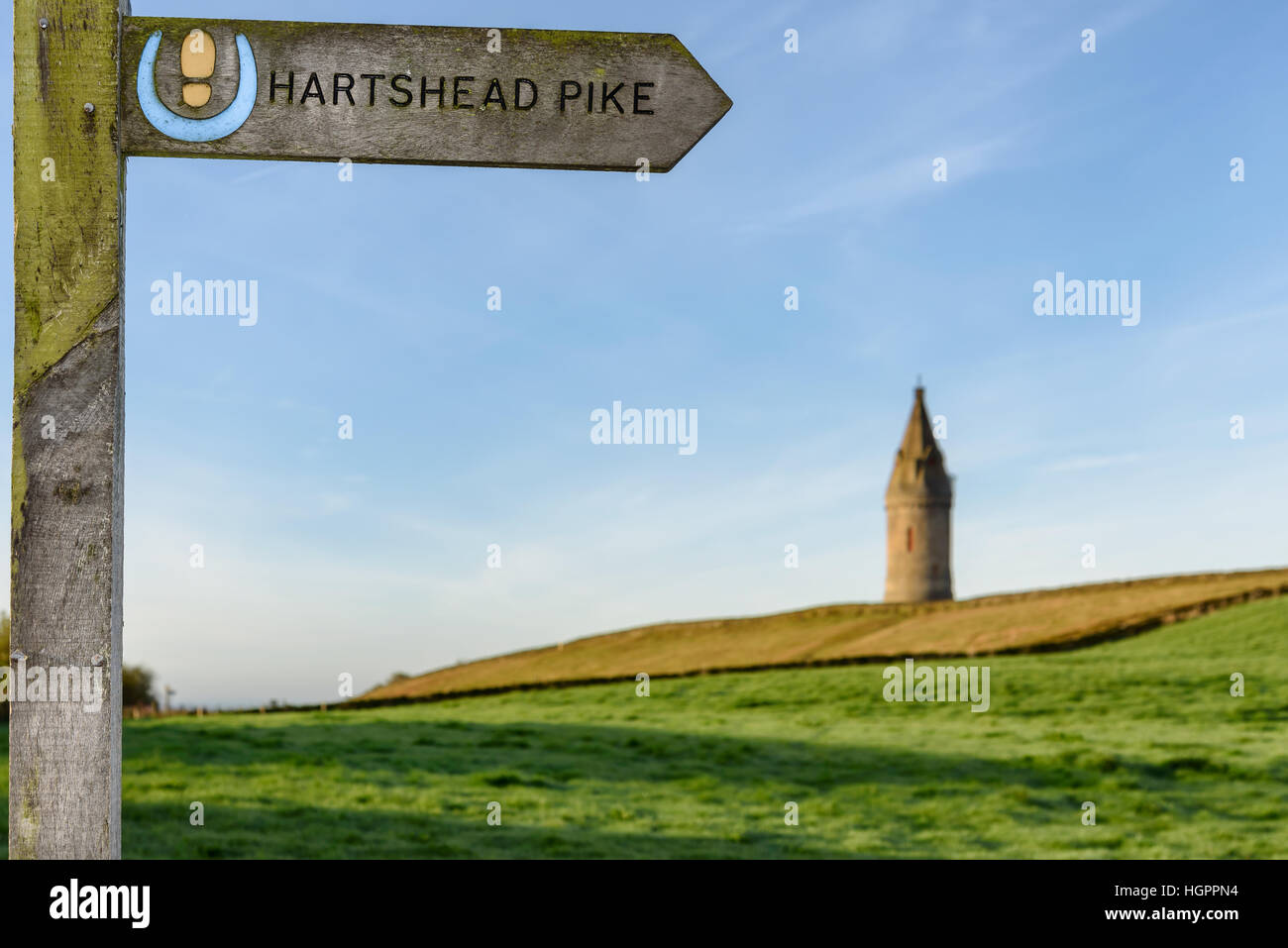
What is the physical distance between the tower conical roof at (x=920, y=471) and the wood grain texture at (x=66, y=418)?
73650 mm

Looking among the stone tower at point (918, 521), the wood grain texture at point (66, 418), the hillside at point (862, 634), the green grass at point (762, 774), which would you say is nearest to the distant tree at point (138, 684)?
the hillside at point (862, 634)

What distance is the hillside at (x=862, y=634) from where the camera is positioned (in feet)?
117

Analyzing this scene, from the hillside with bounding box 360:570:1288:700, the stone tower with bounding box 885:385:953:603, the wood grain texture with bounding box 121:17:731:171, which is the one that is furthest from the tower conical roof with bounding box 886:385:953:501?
the wood grain texture with bounding box 121:17:731:171

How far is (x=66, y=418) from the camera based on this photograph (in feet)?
12.5

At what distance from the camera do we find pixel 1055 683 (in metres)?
29.1

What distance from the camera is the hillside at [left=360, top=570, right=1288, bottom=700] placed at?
117ft

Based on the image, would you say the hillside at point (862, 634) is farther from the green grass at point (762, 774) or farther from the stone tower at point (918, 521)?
the stone tower at point (918, 521)

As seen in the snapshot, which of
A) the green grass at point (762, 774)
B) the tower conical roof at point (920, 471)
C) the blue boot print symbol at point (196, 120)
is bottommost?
the green grass at point (762, 774)

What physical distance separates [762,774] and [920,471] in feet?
186

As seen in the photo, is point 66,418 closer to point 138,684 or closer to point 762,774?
point 762,774

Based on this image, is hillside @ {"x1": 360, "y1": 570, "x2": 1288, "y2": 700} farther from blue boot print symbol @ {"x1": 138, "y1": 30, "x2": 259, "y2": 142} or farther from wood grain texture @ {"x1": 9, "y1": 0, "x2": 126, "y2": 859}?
blue boot print symbol @ {"x1": 138, "y1": 30, "x2": 259, "y2": 142}

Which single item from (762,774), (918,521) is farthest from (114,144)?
(918,521)
